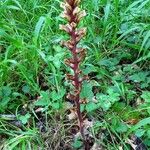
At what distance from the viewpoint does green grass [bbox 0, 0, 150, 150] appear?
241 cm

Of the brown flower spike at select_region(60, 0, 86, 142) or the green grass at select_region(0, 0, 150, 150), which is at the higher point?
the brown flower spike at select_region(60, 0, 86, 142)

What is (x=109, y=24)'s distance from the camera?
3.00 m

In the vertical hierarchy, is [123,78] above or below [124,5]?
below

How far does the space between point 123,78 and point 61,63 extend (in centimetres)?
45

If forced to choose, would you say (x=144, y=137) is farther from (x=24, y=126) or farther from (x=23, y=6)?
(x=23, y=6)

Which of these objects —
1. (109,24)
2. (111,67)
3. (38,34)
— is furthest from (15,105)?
(109,24)

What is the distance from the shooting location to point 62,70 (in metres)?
2.80

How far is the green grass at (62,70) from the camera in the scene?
2410mm

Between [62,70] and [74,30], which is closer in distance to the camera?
[74,30]

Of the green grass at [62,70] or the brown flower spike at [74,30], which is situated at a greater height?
the brown flower spike at [74,30]

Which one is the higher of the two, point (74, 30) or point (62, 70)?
point (74, 30)

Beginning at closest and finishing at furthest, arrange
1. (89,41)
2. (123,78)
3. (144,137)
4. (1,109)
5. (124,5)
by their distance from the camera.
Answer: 1. (144,137)
2. (1,109)
3. (123,78)
4. (89,41)
5. (124,5)

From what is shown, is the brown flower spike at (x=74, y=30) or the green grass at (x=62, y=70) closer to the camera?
the brown flower spike at (x=74, y=30)

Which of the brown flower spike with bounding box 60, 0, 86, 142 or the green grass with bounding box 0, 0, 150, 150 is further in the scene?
the green grass with bounding box 0, 0, 150, 150
